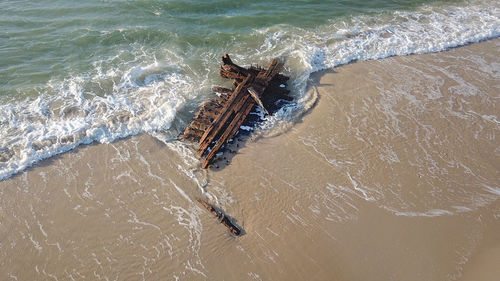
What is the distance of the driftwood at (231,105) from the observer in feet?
32.7

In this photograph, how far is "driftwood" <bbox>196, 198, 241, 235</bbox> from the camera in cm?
789

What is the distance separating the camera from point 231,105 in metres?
10.7

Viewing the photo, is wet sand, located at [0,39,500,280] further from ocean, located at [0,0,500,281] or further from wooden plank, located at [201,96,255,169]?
wooden plank, located at [201,96,255,169]

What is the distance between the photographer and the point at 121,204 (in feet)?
28.0

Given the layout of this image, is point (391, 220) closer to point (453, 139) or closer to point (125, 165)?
point (453, 139)

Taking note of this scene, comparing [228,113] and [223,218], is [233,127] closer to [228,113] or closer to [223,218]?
[228,113]

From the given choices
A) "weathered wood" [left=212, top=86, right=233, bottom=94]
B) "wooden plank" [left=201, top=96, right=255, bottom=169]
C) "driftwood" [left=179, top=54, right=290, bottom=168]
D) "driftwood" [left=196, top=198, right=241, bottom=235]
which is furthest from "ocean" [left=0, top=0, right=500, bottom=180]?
"driftwood" [left=196, top=198, right=241, bottom=235]

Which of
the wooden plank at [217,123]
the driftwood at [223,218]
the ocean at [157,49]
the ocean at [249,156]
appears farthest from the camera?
the ocean at [157,49]

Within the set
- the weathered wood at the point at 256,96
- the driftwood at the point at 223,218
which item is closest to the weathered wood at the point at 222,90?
the weathered wood at the point at 256,96

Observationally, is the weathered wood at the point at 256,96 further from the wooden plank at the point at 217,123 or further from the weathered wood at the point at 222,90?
the weathered wood at the point at 222,90

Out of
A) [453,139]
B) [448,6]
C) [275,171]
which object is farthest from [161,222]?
[448,6]

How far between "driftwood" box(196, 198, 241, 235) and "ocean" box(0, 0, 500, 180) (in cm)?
309

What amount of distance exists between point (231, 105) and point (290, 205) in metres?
4.04

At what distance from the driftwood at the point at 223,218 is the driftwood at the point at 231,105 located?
53.6 inches
